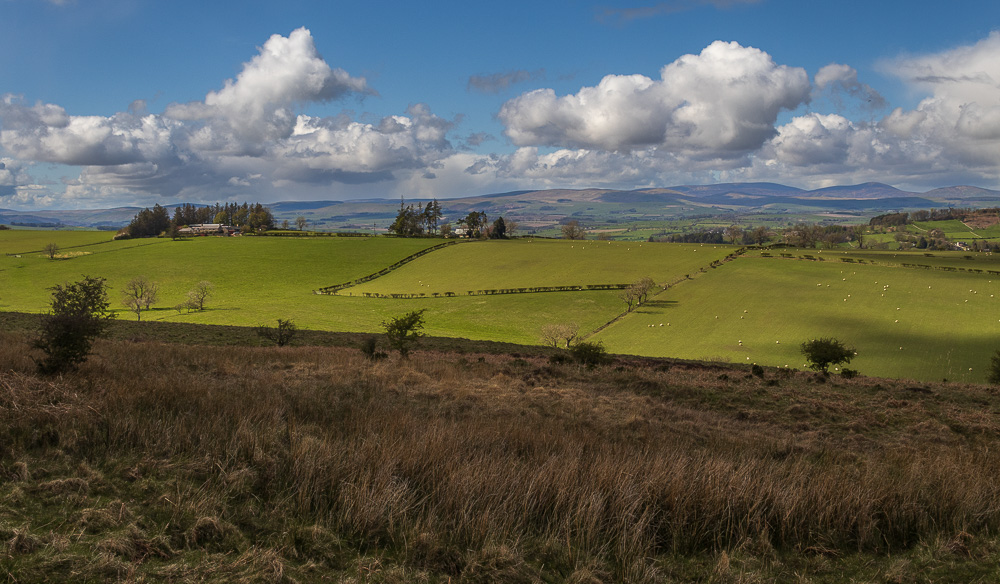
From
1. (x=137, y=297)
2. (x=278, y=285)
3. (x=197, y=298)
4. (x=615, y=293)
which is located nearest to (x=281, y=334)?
(x=197, y=298)

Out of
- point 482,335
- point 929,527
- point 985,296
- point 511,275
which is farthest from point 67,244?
point 985,296

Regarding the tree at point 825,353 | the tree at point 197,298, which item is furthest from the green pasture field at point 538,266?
the tree at point 825,353

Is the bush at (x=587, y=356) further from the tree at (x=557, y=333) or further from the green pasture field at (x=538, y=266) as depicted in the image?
the green pasture field at (x=538, y=266)

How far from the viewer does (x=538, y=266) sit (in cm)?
9594

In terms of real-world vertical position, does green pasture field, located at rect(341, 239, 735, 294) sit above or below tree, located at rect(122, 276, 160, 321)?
above

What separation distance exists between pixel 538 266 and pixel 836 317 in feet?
161

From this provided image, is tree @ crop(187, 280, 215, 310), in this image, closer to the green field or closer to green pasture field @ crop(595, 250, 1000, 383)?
the green field

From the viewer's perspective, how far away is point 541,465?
629 centimetres

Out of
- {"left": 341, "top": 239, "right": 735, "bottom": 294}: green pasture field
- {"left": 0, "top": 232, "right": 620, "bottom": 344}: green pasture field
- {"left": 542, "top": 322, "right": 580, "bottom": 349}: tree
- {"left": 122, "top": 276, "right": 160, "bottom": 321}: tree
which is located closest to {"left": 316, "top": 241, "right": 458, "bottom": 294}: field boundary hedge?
{"left": 341, "top": 239, "right": 735, "bottom": 294}: green pasture field

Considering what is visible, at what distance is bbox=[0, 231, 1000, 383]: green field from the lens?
52.0m

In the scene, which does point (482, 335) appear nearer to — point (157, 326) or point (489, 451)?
point (157, 326)

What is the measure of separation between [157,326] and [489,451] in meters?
43.2

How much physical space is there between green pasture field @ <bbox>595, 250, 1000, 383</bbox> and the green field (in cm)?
22

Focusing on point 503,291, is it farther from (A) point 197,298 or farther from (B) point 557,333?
(A) point 197,298
